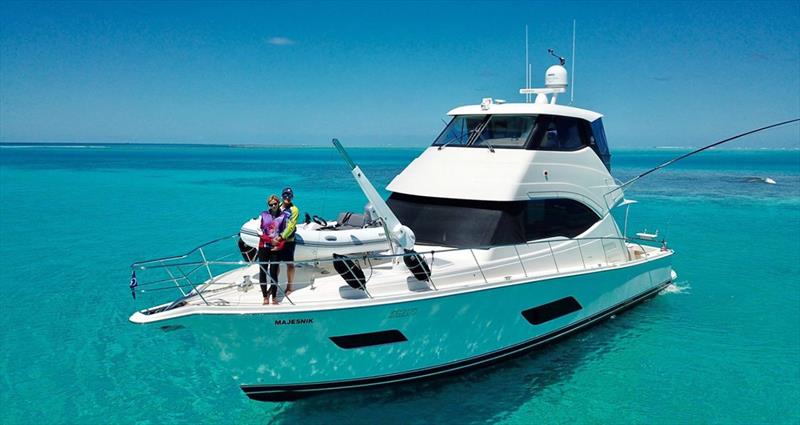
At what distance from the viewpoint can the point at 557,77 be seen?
1159 centimetres

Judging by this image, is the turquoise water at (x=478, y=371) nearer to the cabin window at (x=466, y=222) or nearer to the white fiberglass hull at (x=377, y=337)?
the white fiberglass hull at (x=377, y=337)

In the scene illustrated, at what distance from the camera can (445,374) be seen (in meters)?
7.87

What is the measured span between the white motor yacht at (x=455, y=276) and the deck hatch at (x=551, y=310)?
3 cm

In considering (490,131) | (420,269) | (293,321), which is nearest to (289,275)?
(293,321)

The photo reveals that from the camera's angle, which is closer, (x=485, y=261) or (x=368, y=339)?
(x=368, y=339)

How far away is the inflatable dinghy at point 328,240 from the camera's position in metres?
7.85

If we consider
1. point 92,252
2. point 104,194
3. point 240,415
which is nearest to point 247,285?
point 240,415

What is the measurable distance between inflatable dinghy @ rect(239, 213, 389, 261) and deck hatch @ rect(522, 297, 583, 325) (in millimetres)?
2537

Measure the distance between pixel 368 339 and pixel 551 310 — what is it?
3.37m

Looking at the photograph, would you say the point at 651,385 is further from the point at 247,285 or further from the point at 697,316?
the point at 247,285

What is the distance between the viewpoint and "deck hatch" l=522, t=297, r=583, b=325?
843 centimetres

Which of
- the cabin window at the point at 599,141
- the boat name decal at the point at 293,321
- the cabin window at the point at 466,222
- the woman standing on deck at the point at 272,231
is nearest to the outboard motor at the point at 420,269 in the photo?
the cabin window at the point at 466,222

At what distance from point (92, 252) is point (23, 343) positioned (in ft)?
26.9

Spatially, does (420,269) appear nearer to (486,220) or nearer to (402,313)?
(402,313)
